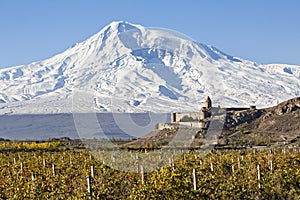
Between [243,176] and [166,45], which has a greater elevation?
[166,45]

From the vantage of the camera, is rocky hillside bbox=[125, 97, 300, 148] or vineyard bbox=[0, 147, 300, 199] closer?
vineyard bbox=[0, 147, 300, 199]

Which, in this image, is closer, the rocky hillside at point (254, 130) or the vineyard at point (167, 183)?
the vineyard at point (167, 183)

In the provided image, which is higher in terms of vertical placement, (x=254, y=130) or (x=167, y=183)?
(x=167, y=183)

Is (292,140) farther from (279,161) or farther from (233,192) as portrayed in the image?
(233,192)

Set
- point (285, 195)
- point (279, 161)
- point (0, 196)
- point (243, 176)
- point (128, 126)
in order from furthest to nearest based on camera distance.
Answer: point (128, 126) < point (279, 161) < point (243, 176) < point (285, 195) < point (0, 196)

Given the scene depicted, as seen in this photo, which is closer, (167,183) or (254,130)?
(167,183)

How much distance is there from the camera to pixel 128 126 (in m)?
31.0

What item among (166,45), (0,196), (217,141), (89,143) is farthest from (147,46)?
(217,141)

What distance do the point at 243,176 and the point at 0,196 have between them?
958 cm

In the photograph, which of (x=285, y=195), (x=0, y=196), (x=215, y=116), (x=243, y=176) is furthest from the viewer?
(x=215, y=116)

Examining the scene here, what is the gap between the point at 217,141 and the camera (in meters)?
64.9

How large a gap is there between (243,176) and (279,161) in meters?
4.32

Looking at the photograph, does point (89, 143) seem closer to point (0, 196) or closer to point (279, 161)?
point (279, 161)

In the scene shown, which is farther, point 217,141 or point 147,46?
point 217,141
